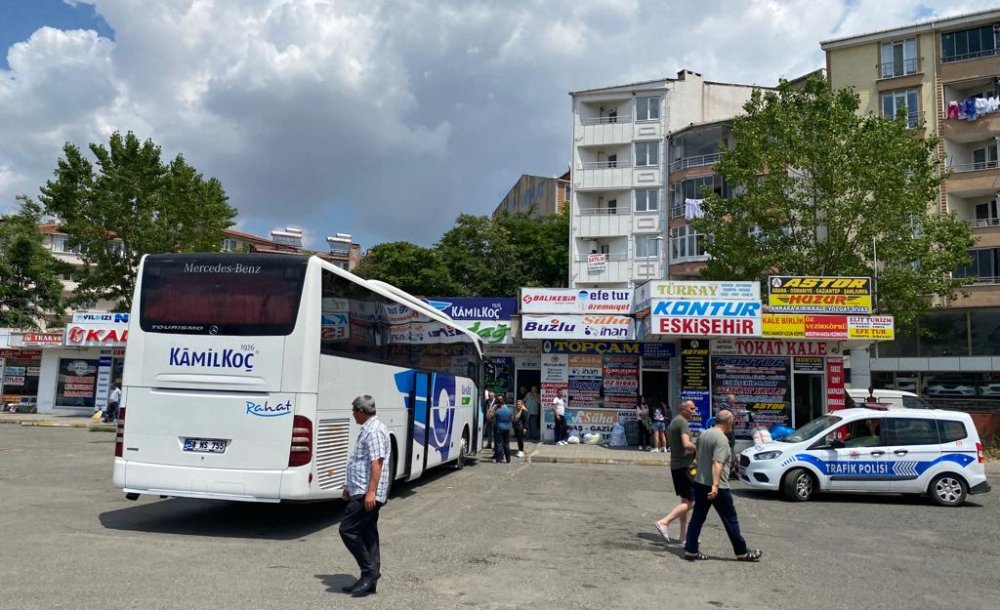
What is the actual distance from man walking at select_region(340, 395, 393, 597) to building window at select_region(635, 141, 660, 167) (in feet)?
162

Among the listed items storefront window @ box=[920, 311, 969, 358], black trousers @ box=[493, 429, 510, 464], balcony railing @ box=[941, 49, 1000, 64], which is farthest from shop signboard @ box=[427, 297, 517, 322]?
balcony railing @ box=[941, 49, 1000, 64]

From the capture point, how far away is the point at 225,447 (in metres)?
8.92

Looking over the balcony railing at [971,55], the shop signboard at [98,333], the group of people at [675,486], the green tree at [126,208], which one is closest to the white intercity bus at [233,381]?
the group of people at [675,486]

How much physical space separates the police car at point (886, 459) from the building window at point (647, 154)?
4122 centimetres

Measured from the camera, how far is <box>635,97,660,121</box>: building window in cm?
5378

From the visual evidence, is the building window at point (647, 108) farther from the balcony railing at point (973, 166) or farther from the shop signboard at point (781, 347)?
the shop signboard at point (781, 347)

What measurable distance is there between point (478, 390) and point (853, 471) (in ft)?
29.8

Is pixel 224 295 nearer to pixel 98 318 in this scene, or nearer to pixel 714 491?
pixel 714 491

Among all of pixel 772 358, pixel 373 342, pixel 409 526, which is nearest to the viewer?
pixel 409 526

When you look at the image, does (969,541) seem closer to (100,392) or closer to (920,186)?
(920,186)

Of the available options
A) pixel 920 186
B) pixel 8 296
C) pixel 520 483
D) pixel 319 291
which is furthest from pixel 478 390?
pixel 8 296

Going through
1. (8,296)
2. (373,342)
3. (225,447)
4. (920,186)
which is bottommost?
(225,447)

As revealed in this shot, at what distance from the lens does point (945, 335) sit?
43188mm

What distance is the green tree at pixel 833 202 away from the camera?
28875 mm
